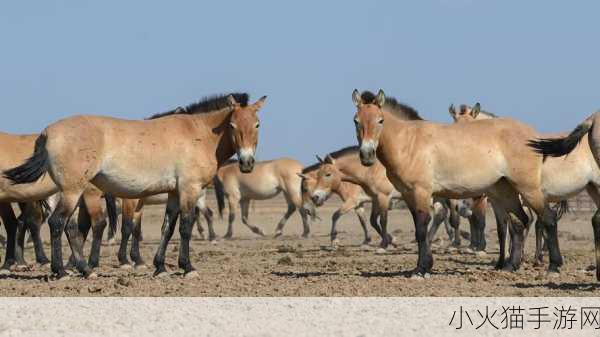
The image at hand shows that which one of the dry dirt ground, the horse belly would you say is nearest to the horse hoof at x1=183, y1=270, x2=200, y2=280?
the dry dirt ground

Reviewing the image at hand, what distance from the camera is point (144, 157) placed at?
14.6m

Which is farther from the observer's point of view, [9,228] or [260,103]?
[9,228]

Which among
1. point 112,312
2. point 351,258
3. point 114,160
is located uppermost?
point 114,160

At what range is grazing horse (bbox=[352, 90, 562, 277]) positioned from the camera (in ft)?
47.8

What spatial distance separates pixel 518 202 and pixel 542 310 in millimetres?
5929

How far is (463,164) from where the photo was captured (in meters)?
14.9

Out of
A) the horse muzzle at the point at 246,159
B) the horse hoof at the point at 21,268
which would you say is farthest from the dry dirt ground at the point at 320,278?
the horse muzzle at the point at 246,159

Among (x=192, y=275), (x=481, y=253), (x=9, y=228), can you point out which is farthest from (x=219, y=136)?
(x=481, y=253)

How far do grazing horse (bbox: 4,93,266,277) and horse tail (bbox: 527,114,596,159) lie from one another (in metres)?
3.99

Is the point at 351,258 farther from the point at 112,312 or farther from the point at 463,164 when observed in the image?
the point at 112,312

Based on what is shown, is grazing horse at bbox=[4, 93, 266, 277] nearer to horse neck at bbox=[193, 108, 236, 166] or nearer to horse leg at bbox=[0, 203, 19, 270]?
horse neck at bbox=[193, 108, 236, 166]

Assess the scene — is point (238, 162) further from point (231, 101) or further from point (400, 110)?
point (400, 110)

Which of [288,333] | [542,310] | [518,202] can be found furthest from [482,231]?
[288,333]

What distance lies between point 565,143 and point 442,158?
2.21 metres
